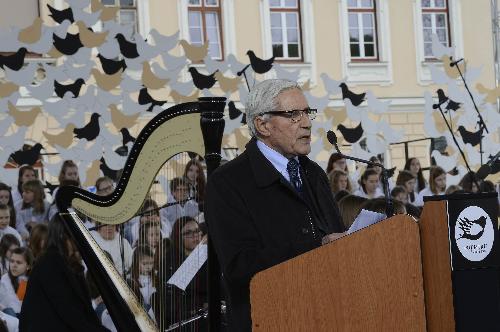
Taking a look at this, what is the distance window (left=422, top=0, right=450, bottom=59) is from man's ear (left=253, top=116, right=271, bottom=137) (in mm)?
18891

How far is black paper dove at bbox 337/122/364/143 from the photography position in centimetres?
1185

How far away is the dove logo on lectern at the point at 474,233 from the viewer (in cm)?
261

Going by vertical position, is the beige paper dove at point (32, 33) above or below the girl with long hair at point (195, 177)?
above

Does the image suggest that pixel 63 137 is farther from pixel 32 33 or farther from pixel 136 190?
pixel 136 190

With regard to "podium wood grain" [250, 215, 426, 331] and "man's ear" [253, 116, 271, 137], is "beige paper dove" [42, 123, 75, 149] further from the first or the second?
"podium wood grain" [250, 215, 426, 331]

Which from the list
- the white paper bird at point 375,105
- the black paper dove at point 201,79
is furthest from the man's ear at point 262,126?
the white paper bird at point 375,105

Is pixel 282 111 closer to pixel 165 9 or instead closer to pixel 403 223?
pixel 403 223

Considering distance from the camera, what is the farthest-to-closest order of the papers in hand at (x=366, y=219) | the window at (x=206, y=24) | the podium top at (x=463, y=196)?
the window at (x=206, y=24) → the papers in hand at (x=366, y=219) → the podium top at (x=463, y=196)

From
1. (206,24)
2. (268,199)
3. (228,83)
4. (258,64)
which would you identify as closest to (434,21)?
(206,24)

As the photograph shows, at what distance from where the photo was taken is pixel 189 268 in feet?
16.6

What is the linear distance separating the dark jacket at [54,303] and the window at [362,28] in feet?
52.3

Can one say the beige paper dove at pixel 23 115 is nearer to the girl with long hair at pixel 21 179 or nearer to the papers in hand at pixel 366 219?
the girl with long hair at pixel 21 179

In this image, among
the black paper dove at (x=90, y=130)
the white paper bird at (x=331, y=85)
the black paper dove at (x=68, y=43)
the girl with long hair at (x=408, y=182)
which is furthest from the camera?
the white paper bird at (x=331, y=85)

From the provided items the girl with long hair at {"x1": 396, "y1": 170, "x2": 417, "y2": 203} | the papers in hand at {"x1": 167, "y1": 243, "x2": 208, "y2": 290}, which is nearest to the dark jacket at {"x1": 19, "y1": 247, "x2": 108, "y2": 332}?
the papers in hand at {"x1": 167, "y1": 243, "x2": 208, "y2": 290}
